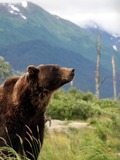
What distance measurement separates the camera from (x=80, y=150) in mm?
6250

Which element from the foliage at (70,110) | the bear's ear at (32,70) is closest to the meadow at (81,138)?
the foliage at (70,110)

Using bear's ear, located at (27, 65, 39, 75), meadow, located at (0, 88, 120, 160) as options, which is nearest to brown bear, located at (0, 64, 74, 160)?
bear's ear, located at (27, 65, 39, 75)

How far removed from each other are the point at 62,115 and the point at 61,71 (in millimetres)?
11116

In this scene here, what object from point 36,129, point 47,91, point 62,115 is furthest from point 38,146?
point 62,115

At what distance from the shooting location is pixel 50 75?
23.1 feet

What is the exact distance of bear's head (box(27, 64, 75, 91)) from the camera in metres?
6.95

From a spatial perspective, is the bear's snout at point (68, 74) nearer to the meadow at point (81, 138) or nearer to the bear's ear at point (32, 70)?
the bear's ear at point (32, 70)

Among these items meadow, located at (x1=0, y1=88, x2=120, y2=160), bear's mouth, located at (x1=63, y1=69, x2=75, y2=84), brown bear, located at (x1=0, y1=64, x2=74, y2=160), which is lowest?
meadow, located at (x1=0, y1=88, x2=120, y2=160)

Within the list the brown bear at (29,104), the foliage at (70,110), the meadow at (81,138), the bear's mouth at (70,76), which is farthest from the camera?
the foliage at (70,110)

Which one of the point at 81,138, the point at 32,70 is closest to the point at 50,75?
the point at 32,70

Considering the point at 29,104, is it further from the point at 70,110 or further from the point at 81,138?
the point at 70,110

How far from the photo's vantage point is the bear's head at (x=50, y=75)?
6.95m

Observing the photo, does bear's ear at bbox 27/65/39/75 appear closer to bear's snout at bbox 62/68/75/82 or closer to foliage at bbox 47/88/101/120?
bear's snout at bbox 62/68/75/82

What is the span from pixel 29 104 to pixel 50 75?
422mm
